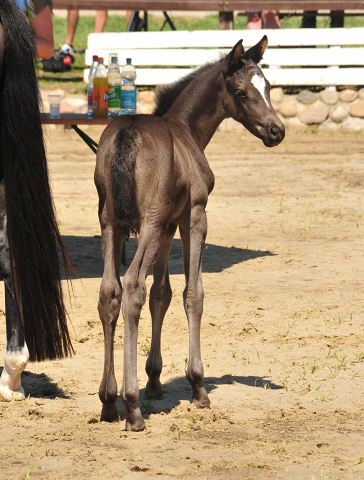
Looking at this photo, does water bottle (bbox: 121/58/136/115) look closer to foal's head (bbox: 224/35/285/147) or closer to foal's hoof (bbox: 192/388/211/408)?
foal's head (bbox: 224/35/285/147)

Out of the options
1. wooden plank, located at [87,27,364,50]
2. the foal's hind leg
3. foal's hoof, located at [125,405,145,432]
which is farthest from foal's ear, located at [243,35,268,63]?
wooden plank, located at [87,27,364,50]

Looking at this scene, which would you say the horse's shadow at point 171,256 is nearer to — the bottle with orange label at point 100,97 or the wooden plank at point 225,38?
the bottle with orange label at point 100,97

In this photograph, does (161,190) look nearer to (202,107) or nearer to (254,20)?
(202,107)

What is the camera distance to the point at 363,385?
423 cm

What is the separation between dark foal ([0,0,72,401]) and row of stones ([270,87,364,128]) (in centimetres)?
1018

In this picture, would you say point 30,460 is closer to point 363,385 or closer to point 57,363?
point 57,363

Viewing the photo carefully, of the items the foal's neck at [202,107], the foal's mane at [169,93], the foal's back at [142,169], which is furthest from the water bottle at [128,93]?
the foal's back at [142,169]

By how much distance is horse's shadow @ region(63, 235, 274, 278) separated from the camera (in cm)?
677

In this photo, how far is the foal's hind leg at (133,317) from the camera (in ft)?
11.2

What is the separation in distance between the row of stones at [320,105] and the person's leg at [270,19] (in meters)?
2.25

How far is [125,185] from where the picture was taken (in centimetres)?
345

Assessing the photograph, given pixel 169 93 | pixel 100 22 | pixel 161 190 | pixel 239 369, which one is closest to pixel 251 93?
pixel 169 93

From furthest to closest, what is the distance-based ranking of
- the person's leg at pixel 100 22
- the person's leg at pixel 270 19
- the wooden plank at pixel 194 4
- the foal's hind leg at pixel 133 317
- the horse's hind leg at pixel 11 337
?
the person's leg at pixel 100 22 < the person's leg at pixel 270 19 < the wooden plank at pixel 194 4 < the horse's hind leg at pixel 11 337 < the foal's hind leg at pixel 133 317

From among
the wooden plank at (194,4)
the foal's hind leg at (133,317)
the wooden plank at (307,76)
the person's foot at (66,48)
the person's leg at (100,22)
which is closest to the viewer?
the foal's hind leg at (133,317)
